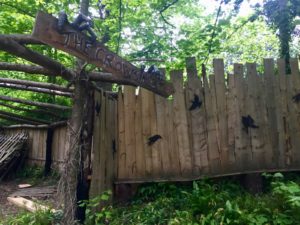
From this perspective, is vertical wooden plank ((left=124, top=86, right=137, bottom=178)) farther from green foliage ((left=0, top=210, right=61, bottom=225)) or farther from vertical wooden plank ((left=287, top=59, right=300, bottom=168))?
vertical wooden plank ((left=287, top=59, right=300, bottom=168))

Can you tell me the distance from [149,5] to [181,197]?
6147 mm

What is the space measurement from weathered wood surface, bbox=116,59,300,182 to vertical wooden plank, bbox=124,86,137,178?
2 cm

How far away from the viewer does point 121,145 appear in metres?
5.20

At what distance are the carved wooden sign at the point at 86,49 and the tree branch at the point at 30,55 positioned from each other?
1.61 feet

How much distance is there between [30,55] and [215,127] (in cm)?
294

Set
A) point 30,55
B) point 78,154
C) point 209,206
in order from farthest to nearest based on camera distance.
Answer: point 78,154 → point 209,206 → point 30,55

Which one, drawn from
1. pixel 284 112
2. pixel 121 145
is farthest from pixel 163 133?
pixel 284 112

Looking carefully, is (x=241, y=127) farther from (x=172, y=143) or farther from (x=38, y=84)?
(x=38, y=84)

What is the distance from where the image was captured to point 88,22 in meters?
3.46

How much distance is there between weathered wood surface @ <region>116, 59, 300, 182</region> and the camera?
520 centimetres

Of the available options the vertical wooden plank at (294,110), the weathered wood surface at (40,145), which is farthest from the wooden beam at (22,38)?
the weathered wood surface at (40,145)

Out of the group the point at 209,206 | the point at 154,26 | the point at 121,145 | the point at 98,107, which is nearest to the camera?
the point at 209,206

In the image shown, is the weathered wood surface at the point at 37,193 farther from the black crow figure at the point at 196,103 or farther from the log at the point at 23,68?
the black crow figure at the point at 196,103

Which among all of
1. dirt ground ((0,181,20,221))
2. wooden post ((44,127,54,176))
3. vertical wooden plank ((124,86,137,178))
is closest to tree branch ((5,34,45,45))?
vertical wooden plank ((124,86,137,178))
